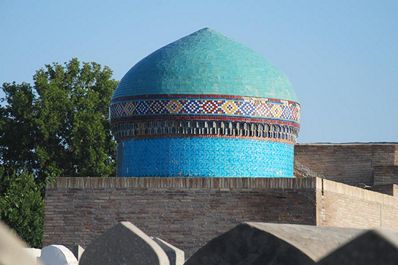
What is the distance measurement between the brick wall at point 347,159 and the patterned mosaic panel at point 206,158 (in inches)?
155

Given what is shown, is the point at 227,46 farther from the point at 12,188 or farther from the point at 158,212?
the point at 12,188

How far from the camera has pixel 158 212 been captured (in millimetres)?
13531

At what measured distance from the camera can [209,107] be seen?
15586mm

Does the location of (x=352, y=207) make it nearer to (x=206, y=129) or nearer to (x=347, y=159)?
(x=206, y=129)

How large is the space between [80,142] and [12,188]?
2407mm

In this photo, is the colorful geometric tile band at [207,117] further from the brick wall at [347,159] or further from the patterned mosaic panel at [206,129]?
the brick wall at [347,159]

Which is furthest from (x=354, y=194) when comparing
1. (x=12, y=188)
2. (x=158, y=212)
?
(x=12, y=188)

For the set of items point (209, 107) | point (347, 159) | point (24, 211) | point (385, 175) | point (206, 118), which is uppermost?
point (209, 107)

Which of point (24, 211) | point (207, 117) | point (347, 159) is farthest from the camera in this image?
point (24, 211)

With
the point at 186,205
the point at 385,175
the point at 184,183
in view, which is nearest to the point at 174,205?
the point at 186,205

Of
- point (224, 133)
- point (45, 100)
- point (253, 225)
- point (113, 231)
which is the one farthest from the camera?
point (45, 100)

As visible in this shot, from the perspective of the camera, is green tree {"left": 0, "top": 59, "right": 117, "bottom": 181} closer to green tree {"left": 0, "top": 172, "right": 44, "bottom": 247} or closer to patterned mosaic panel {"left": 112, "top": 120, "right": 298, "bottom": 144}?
green tree {"left": 0, "top": 172, "right": 44, "bottom": 247}

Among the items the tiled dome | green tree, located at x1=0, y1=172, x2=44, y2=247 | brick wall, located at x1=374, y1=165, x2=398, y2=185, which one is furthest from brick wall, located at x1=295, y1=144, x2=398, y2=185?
green tree, located at x1=0, y1=172, x2=44, y2=247

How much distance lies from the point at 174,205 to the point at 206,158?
7.34 ft
